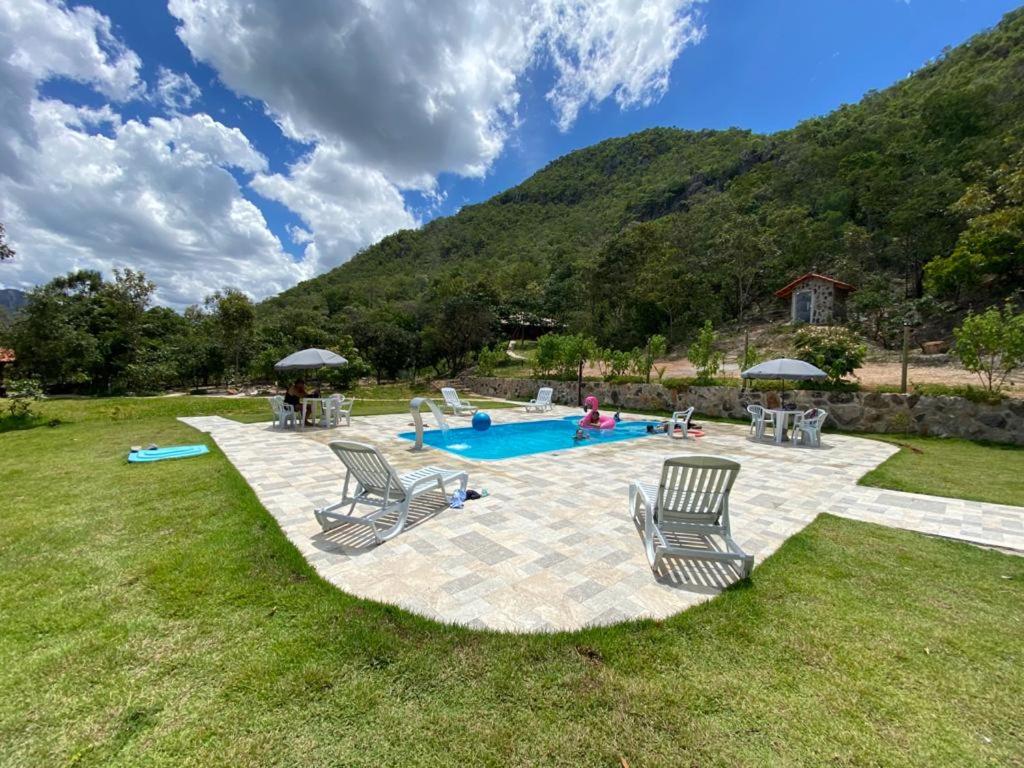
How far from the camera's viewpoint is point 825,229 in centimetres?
2997

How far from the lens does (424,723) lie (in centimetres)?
194

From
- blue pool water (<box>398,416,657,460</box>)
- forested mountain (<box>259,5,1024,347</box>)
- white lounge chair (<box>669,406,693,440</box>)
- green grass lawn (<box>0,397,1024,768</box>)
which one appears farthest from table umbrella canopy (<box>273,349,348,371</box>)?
forested mountain (<box>259,5,1024,347</box>)

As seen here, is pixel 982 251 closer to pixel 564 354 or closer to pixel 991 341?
pixel 991 341

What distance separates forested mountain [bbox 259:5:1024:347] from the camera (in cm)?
2106

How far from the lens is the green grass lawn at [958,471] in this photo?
18.5 ft

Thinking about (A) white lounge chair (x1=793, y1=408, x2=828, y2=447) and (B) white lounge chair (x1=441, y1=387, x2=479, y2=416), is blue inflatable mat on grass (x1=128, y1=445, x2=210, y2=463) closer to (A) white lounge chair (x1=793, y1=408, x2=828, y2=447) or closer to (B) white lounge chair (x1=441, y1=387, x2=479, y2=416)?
(B) white lounge chair (x1=441, y1=387, x2=479, y2=416)

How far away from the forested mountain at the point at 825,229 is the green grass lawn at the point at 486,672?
19471 mm

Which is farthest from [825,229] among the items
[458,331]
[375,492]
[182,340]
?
[182,340]

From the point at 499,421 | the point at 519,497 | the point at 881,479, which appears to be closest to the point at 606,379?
the point at 499,421

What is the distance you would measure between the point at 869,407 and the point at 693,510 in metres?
10.5

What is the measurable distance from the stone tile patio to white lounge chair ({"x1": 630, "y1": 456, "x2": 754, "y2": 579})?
7.0 inches

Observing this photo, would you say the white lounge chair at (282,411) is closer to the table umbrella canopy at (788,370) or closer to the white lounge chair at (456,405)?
the white lounge chair at (456,405)

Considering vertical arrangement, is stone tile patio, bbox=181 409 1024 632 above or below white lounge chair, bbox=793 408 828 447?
below

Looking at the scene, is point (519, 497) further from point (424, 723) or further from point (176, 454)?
point (176, 454)
